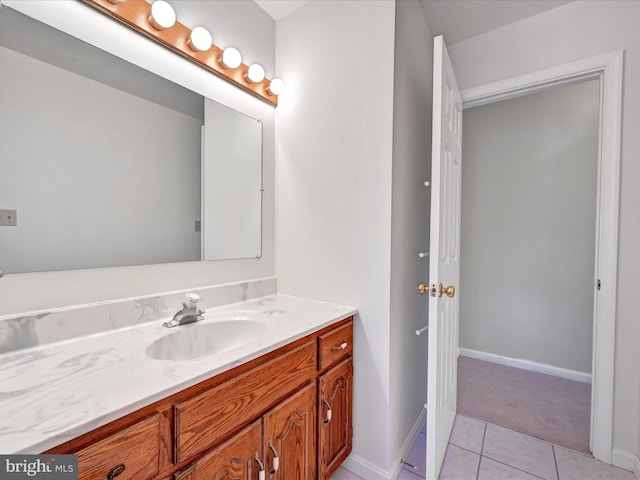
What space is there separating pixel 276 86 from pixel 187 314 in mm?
1299

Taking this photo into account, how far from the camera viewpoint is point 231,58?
1.44 metres

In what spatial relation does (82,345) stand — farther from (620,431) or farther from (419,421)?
(620,431)

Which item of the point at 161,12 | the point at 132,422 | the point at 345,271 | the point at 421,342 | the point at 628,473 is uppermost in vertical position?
the point at 161,12

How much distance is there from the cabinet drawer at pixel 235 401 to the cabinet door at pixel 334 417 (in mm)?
177

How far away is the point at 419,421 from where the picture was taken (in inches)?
71.6

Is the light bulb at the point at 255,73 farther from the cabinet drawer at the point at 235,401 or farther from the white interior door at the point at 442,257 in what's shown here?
the cabinet drawer at the point at 235,401

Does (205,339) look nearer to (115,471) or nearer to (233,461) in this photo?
(233,461)

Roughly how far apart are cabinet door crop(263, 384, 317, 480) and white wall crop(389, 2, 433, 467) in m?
0.44

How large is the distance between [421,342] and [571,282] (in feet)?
5.11

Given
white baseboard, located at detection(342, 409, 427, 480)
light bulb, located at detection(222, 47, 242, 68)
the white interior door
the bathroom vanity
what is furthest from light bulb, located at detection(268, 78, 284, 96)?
white baseboard, located at detection(342, 409, 427, 480)

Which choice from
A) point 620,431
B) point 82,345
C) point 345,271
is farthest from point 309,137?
point 620,431

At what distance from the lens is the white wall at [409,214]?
1407 mm

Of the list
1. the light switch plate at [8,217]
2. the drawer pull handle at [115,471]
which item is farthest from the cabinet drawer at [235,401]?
the light switch plate at [8,217]

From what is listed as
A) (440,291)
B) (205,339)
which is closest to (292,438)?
(205,339)
